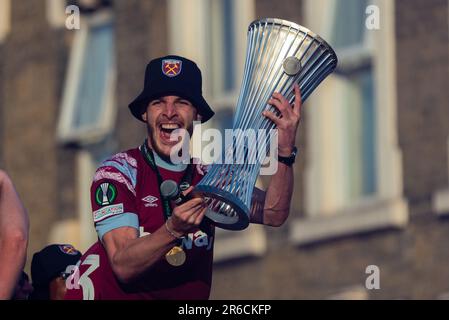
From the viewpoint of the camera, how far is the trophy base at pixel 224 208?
11297 mm

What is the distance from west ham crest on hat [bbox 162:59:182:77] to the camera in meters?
12.0

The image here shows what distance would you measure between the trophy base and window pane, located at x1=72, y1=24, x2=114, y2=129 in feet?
50.7

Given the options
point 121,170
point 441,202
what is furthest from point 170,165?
point 441,202

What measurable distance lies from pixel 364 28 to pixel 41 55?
7048 millimetres

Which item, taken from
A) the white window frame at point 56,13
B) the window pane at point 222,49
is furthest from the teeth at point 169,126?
the white window frame at point 56,13

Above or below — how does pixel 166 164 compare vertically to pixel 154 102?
below

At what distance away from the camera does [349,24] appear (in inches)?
884

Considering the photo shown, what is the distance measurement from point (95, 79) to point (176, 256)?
15.6m

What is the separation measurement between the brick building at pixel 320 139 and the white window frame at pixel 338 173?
0.05 ft

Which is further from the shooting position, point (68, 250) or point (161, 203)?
point (68, 250)

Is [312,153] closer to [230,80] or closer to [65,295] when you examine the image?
[230,80]

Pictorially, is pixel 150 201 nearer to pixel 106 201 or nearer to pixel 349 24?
pixel 106 201

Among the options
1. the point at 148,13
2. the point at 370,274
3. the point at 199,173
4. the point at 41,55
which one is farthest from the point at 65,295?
the point at 41,55

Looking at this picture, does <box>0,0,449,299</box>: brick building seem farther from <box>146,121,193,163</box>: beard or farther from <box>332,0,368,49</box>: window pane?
<box>146,121,193,163</box>: beard
